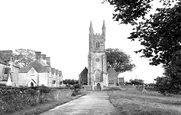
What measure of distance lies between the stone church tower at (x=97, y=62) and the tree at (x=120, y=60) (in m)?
17.5

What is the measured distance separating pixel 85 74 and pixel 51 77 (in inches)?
1280

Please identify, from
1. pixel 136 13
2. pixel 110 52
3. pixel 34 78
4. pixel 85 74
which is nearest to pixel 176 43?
pixel 136 13

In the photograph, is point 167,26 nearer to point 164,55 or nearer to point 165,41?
point 165,41

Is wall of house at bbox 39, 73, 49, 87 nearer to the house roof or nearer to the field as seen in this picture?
the house roof

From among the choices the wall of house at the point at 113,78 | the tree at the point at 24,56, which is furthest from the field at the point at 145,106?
the wall of house at the point at 113,78

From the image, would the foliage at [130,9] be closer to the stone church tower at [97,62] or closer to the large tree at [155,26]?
the large tree at [155,26]

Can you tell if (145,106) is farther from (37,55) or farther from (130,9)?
(37,55)

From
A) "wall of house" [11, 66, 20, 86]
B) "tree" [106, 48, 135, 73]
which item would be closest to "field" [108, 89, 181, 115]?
"wall of house" [11, 66, 20, 86]

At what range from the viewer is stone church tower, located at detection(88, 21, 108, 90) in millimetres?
73062

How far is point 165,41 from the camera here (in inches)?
275

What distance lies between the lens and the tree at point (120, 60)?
306 ft

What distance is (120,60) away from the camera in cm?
9394

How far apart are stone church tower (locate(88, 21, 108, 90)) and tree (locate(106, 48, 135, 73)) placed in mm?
17467

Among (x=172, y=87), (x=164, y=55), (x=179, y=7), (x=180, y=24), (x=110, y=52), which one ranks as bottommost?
(x=172, y=87)
